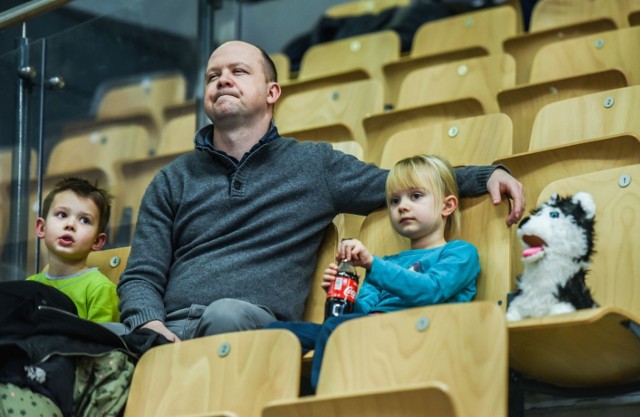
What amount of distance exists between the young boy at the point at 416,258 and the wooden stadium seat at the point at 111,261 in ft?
2.43

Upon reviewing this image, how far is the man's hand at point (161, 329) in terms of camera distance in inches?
98.1

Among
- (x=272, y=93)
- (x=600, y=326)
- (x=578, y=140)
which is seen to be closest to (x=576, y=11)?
(x=578, y=140)

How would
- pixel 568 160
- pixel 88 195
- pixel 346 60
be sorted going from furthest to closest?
pixel 346 60, pixel 88 195, pixel 568 160

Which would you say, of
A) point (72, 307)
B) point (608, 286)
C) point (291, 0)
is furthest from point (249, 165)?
point (291, 0)

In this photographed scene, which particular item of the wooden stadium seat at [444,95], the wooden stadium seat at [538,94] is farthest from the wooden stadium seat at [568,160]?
the wooden stadium seat at [444,95]

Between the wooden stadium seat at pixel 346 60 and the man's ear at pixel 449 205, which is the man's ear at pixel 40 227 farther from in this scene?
the wooden stadium seat at pixel 346 60

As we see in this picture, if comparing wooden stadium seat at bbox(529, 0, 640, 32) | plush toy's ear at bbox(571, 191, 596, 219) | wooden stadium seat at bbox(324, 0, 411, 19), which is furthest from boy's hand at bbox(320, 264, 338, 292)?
wooden stadium seat at bbox(324, 0, 411, 19)

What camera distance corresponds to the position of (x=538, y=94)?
323 cm

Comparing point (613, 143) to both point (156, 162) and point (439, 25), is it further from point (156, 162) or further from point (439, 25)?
point (439, 25)

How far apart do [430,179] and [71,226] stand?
0.97 metres

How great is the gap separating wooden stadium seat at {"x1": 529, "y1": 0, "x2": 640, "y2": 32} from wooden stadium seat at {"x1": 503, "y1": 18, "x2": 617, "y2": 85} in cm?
2

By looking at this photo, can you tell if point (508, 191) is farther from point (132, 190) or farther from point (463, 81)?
point (132, 190)

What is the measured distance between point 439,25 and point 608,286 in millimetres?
2265

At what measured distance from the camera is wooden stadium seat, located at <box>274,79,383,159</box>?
3697 mm
